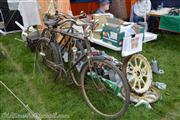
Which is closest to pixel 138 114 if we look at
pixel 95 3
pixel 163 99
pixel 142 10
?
pixel 163 99

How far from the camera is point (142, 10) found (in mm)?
5039

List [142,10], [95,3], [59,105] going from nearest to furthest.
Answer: [59,105] → [142,10] → [95,3]

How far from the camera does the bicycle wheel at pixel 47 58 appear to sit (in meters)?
3.14

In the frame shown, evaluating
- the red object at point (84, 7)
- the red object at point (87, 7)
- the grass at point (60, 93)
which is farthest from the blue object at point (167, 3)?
the grass at point (60, 93)

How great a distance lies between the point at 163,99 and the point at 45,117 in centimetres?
130

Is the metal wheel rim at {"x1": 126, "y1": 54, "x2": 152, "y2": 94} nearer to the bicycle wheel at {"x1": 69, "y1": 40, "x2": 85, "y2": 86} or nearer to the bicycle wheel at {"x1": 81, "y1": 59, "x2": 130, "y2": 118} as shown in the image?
the bicycle wheel at {"x1": 81, "y1": 59, "x2": 130, "y2": 118}

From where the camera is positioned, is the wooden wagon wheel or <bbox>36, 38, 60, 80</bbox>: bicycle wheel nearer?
the wooden wagon wheel

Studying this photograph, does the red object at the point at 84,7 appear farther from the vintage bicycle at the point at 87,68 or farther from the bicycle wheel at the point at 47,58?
the vintage bicycle at the point at 87,68

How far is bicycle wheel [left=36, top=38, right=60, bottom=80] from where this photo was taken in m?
3.14

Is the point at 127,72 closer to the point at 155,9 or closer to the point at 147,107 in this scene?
the point at 147,107

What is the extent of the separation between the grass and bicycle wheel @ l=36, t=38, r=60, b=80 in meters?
0.15

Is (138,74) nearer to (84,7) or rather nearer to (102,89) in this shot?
(102,89)

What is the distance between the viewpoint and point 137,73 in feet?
10.1

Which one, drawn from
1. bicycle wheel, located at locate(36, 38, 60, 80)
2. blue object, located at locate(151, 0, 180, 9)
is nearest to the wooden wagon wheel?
bicycle wheel, located at locate(36, 38, 60, 80)
